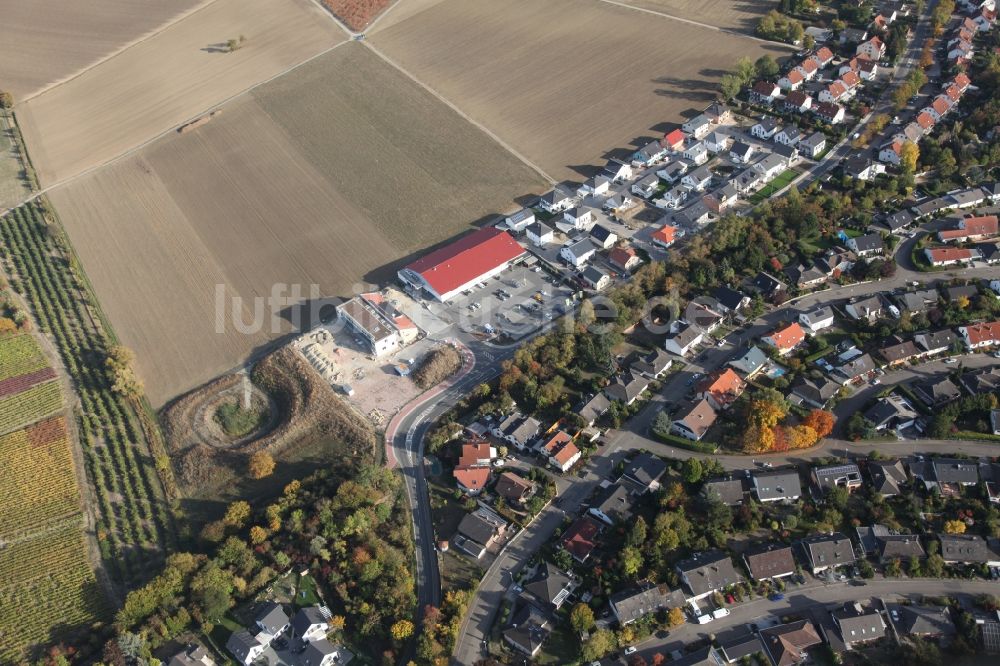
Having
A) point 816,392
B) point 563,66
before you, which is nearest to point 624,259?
point 816,392

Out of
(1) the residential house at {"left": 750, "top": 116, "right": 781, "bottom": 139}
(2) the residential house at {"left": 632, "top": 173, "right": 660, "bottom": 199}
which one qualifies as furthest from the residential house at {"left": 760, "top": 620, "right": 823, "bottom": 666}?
(1) the residential house at {"left": 750, "top": 116, "right": 781, "bottom": 139}

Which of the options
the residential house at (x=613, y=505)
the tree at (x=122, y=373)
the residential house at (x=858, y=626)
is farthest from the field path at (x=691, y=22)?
the tree at (x=122, y=373)

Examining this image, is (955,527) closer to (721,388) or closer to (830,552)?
(830,552)

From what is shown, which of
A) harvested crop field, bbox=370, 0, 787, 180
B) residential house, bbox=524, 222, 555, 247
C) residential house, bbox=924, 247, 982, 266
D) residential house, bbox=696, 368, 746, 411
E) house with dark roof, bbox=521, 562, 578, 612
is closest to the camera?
house with dark roof, bbox=521, 562, 578, 612

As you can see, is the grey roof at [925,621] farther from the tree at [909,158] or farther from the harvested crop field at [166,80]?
the harvested crop field at [166,80]

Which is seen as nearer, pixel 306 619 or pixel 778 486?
pixel 306 619

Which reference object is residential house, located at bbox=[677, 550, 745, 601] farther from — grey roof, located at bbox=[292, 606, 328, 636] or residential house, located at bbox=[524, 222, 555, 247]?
residential house, located at bbox=[524, 222, 555, 247]
